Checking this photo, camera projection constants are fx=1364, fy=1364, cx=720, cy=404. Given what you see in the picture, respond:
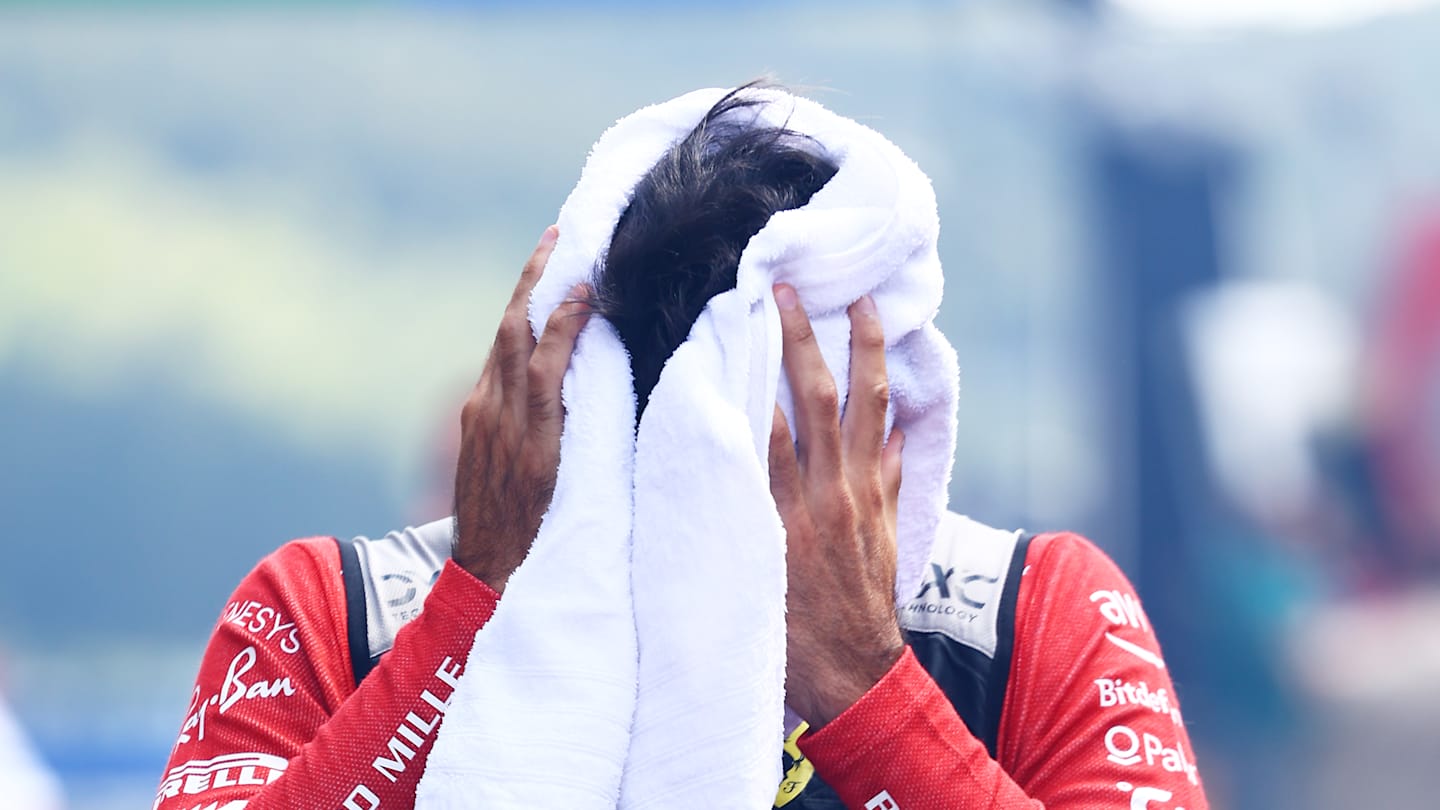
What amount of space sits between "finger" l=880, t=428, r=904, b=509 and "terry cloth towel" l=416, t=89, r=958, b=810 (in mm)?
64

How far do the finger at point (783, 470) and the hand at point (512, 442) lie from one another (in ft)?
0.39

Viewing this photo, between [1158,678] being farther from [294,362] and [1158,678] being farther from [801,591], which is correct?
[294,362]

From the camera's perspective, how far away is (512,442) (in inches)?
30.0

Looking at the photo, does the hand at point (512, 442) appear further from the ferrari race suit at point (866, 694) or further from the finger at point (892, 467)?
the finger at point (892, 467)

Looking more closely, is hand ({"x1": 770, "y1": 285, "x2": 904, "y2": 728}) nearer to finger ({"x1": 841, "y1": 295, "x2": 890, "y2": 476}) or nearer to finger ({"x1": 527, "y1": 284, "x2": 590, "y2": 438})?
finger ({"x1": 841, "y1": 295, "x2": 890, "y2": 476})

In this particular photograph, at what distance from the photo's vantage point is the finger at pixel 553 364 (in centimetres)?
75

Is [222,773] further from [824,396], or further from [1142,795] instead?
[1142,795]

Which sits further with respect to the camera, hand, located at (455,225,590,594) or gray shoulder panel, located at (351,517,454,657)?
gray shoulder panel, located at (351,517,454,657)

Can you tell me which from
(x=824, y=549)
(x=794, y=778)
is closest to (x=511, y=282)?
(x=794, y=778)

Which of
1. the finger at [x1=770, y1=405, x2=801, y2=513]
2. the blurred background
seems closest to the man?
the finger at [x1=770, y1=405, x2=801, y2=513]

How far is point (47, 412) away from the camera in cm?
322

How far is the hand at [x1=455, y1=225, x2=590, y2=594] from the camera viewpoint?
749mm

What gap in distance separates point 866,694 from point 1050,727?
18 centimetres

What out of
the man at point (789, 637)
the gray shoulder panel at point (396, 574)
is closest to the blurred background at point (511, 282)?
the gray shoulder panel at point (396, 574)
